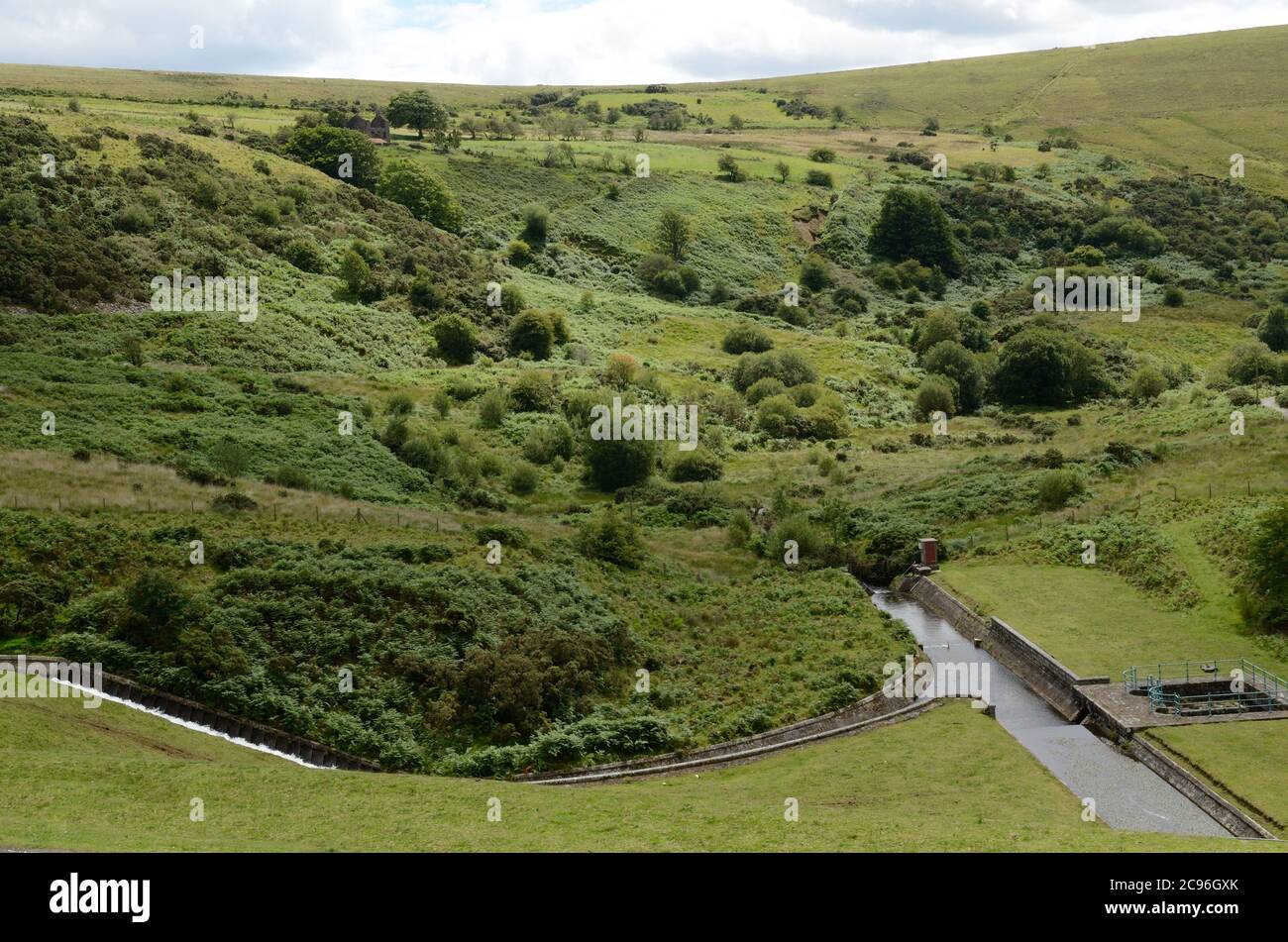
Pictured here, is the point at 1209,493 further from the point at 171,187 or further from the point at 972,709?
the point at 171,187

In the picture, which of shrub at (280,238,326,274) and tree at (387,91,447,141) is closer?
shrub at (280,238,326,274)

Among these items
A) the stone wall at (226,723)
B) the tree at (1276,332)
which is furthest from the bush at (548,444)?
the tree at (1276,332)

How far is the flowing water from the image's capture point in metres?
27.0

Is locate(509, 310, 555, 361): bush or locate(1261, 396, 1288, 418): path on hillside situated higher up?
locate(509, 310, 555, 361): bush

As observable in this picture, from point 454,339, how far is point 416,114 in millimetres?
59003

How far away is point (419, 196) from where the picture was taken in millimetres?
105875

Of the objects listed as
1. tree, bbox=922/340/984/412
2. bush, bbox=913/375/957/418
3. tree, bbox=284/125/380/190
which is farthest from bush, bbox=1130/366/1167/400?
tree, bbox=284/125/380/190

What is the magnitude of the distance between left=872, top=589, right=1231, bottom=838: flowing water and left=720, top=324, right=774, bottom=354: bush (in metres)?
53.0

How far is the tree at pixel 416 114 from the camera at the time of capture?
5089 inches

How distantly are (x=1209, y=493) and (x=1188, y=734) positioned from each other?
70.5 feet

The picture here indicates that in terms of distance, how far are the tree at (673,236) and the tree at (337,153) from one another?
27713 millimetres

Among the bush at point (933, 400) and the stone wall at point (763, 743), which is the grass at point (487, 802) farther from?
the bush at point (933, 400)

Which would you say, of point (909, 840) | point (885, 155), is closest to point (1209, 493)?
point (909, 840)

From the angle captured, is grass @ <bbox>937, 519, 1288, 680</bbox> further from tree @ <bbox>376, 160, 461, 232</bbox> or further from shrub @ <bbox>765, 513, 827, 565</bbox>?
tree @ <bbox>376, 160, 461, 232</bbox>
